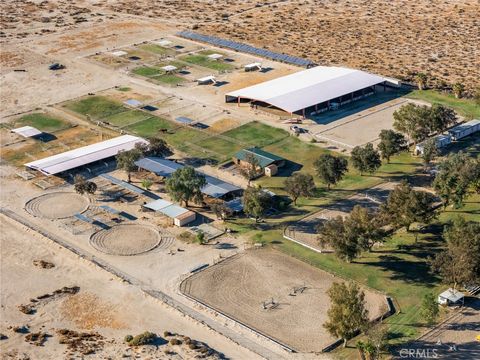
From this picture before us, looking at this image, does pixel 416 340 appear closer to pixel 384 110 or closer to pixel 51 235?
pixel 51 235

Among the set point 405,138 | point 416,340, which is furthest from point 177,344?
point 405,138

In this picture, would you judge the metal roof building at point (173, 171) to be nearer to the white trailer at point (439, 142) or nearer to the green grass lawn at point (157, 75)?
the white trailer at point (439, 142)

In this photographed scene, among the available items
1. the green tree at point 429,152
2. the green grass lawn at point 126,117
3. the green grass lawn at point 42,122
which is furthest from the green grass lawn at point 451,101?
the green grass lawn at point 42,122

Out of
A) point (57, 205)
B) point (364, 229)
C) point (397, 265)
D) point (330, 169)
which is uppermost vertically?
point (330, 169)

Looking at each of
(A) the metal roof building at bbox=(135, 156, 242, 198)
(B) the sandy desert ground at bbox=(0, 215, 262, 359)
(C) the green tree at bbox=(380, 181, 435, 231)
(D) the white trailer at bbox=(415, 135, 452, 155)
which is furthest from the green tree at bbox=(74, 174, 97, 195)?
(D) the white trailer at bbox=(415, 135, 452, 155)

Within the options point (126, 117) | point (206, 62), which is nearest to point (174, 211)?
point (126, 117)

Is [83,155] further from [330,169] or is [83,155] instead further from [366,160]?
[366,160]
